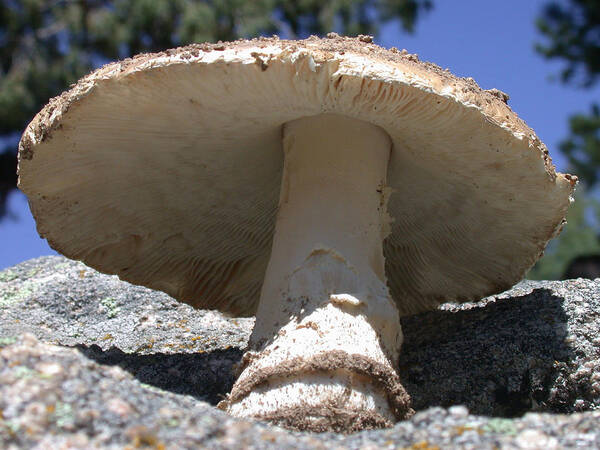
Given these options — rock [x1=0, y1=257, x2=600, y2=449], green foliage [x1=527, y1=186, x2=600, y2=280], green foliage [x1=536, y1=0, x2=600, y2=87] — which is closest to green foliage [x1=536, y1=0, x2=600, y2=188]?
green foliage [x1=536, y1=0, x2=600, y2=87]

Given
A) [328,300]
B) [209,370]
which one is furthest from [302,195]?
[209,370]

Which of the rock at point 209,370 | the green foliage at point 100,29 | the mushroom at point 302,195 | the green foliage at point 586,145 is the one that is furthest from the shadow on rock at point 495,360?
the green foliage at point 586,145

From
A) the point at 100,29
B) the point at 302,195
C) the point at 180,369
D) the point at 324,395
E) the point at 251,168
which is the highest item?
the point at 100,29

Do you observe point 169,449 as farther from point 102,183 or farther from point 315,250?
point 102,183

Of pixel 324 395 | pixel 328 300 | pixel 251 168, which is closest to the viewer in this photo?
pixel 324 395

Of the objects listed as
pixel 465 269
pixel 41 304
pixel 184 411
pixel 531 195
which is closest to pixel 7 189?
pixel 41 304

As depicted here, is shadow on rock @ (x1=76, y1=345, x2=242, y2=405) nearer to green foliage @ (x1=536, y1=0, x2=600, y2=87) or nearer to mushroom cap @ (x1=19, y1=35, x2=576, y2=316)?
mushroom cap @ (x1=19, y1=35, x2=576, y2=316)

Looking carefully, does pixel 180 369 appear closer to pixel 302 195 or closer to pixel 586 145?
pixel 302 195
